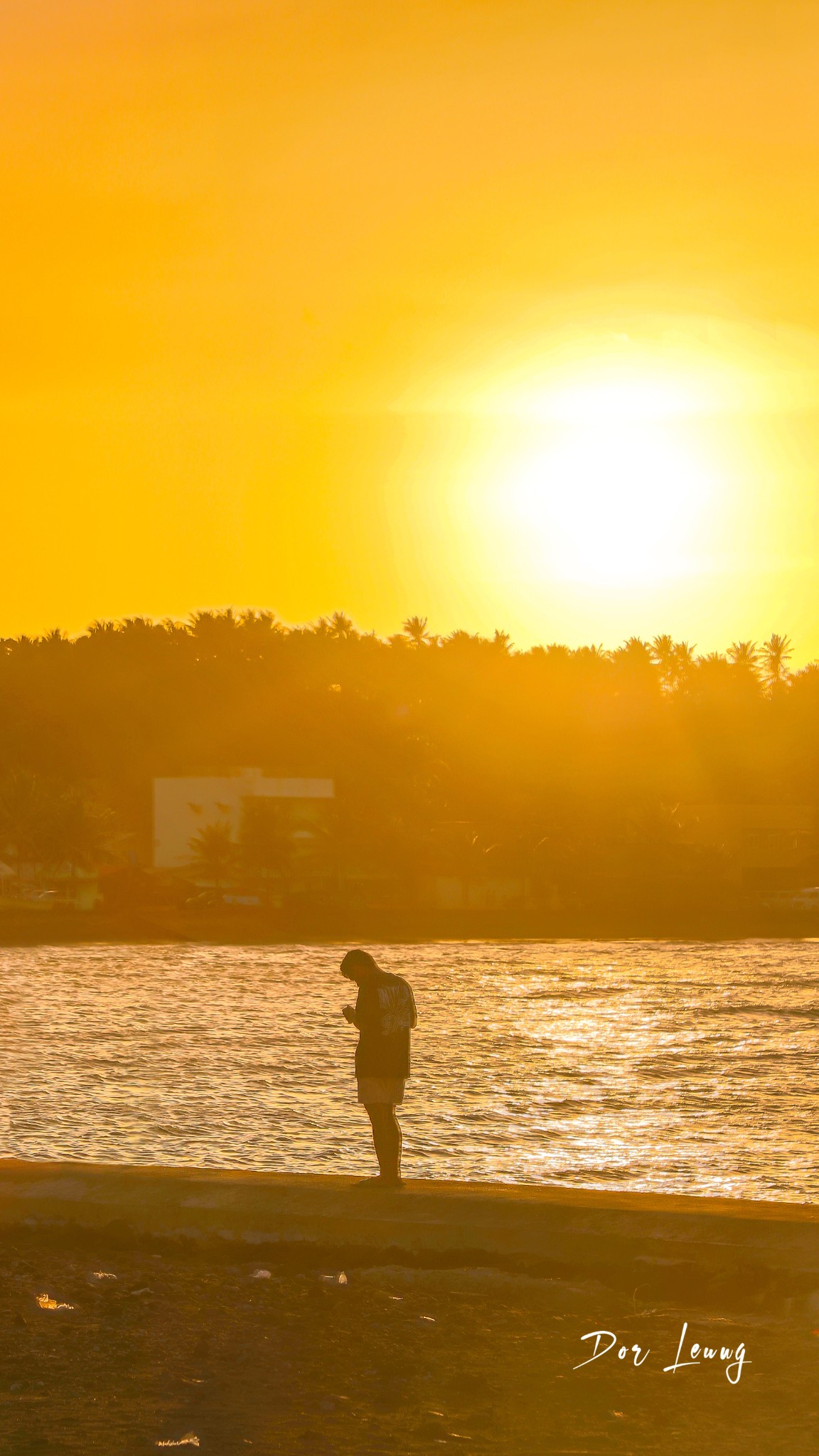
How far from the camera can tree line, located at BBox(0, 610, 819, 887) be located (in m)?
88.2

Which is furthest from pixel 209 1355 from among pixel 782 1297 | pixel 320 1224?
pixel 782 1297

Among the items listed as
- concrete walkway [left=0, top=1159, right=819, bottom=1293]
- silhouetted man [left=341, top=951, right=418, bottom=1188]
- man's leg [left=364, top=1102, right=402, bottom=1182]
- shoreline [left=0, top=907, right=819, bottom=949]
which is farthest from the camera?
shoreline [left=0, top=907, right=819, bottom=949]

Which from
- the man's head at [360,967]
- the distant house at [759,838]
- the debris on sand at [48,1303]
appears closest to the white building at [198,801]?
the distant house at [759,838]

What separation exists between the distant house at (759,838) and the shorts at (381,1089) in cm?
7833

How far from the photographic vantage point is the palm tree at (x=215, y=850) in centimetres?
8262

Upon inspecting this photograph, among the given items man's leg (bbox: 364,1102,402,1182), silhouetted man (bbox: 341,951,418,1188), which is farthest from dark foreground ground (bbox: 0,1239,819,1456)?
silhouetted man (bbox: 341,951,418,1188)

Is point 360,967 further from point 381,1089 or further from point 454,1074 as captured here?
point 454,1074

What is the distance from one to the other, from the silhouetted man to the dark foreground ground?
2.07m

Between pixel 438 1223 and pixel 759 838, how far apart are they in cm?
8586

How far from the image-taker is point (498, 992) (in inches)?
1734

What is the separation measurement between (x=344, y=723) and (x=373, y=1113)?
9151 centimetres

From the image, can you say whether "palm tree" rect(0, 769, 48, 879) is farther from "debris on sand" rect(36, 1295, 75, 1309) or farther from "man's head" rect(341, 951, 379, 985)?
"debris on sand" rect(36, 1295, 75, 1309)

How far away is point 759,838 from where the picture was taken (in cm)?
9181

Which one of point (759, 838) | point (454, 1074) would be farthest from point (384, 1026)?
point (759, 838)
